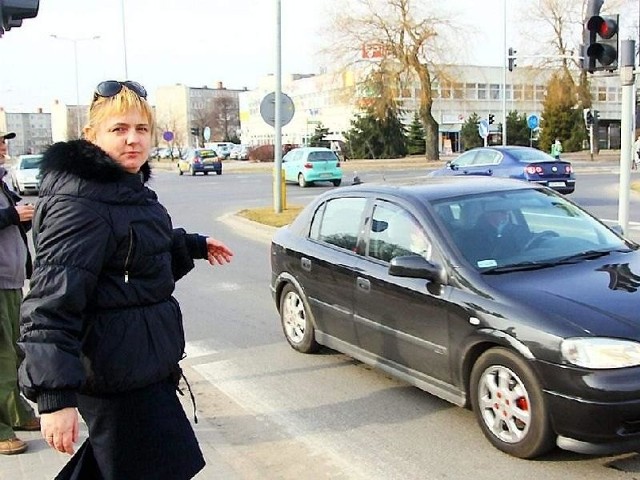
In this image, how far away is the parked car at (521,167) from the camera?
1845 centimetres

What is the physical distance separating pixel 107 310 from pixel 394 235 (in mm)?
3130

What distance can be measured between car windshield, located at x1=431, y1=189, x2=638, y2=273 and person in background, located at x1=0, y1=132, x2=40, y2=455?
2.69m

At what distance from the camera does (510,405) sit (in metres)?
4.21

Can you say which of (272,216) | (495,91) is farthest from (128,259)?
(495,91)

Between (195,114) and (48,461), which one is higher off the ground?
(195,114)

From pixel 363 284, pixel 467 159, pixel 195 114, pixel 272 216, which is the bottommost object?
pixel 272 216

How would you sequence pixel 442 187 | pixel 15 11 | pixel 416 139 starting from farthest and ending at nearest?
pixel 416 139, pixel 442 187, pixel 15 11

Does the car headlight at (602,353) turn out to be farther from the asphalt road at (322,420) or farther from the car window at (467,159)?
the car window at (467,159)

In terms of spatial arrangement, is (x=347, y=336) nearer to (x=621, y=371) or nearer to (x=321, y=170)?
(x=621, y=371)

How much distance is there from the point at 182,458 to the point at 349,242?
3316mm

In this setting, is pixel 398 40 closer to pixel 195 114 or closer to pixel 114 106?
pixel 114 106

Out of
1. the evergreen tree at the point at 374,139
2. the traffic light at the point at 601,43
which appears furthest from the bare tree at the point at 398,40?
the traffic light at the point at 601,43

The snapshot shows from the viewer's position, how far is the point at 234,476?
4102 millimetres

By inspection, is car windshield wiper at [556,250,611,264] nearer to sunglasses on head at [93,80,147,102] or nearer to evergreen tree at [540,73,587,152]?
sunglasses on head at [93,80,147,102]
